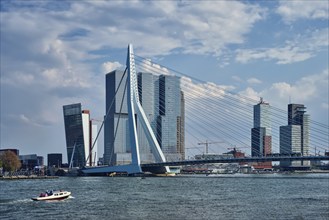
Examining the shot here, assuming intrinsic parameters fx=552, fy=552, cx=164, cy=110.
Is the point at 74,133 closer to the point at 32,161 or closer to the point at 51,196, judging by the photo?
the point at 32,161

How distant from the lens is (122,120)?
165625 millimetres

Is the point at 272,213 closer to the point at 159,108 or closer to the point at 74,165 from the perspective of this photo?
the point at 159,108

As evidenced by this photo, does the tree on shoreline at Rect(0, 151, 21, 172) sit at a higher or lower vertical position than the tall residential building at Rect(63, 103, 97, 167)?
lower

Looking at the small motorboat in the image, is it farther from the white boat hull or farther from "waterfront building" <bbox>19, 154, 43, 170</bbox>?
"waterfront building" <bbox>19, 154, 43, 170</bbox>

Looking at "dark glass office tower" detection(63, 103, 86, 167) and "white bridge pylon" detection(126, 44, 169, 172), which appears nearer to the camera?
"white bridge pylon" detection(126, 44, 169, 172)

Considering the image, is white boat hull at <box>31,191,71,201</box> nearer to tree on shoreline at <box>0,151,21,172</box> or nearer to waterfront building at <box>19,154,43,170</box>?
tree on shoreline at <box>0,151,21,172</box>

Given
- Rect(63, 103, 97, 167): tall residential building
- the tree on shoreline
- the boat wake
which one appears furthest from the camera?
Rect(63, 103, 97, 167): tall residential building

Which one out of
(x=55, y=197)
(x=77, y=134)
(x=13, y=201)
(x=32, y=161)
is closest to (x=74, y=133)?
(x=77, y=134)

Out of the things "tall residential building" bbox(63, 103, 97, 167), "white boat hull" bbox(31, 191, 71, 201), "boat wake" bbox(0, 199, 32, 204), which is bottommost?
"boat wake" bbox(0, 199, 32, 204)

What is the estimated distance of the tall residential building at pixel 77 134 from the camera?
16500 cm

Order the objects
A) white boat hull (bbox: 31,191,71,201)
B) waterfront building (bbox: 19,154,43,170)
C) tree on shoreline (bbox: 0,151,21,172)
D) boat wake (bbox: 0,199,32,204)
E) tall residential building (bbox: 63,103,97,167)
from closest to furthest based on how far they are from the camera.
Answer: boat wake (bbox: 0,199,32,204)
white boat hull (bbox: 31,191,71,201)
tree on shoreline (bbox: 0,151,21,172)
tall residential building (bbox: 63,103,97,167)
waterfront building (bbox: 19,154,43,170)

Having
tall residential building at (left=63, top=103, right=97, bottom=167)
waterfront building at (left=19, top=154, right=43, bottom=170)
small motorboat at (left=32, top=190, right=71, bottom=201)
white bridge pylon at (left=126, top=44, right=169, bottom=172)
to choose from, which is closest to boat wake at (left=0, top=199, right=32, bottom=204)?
small motorboat at (left=32, top=190, right=71, bottom=201)

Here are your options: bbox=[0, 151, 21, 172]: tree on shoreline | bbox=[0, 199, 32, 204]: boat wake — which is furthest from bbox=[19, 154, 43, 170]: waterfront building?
bbox=[0, 199, 32, 204]: boat wake

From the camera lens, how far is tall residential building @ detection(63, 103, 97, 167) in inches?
6496
